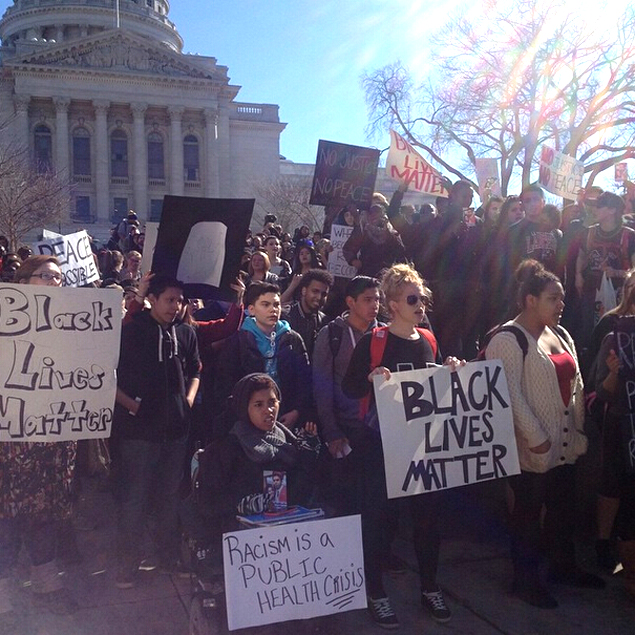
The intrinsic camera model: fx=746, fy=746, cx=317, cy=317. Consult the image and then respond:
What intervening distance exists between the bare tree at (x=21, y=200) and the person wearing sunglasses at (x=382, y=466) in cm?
1807

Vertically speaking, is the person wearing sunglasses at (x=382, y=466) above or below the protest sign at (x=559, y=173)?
below

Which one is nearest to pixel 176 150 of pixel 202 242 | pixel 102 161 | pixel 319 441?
pixel 102 161

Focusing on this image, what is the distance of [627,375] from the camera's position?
4.19 meters

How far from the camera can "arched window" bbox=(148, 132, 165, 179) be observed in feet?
193

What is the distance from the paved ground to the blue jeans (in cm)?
23

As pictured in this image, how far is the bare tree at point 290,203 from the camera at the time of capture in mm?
44688

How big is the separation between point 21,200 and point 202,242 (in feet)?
74.0

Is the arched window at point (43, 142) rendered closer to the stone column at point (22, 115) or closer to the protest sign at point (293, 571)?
the stone column at point (22, 115)

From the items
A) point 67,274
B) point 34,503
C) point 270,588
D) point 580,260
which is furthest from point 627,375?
point 67,274

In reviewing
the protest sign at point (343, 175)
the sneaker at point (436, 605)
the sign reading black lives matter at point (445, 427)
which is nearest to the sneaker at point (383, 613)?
the sneaker at point (436, 605)

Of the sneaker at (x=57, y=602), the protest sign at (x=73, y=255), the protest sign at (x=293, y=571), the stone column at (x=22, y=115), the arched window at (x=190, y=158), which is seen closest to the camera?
the protest sign at (x=293, y=571)

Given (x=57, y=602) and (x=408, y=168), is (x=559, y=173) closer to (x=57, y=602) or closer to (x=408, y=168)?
(x=408, y=168)

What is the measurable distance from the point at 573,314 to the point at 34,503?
4964 millimetres

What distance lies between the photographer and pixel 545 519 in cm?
452
